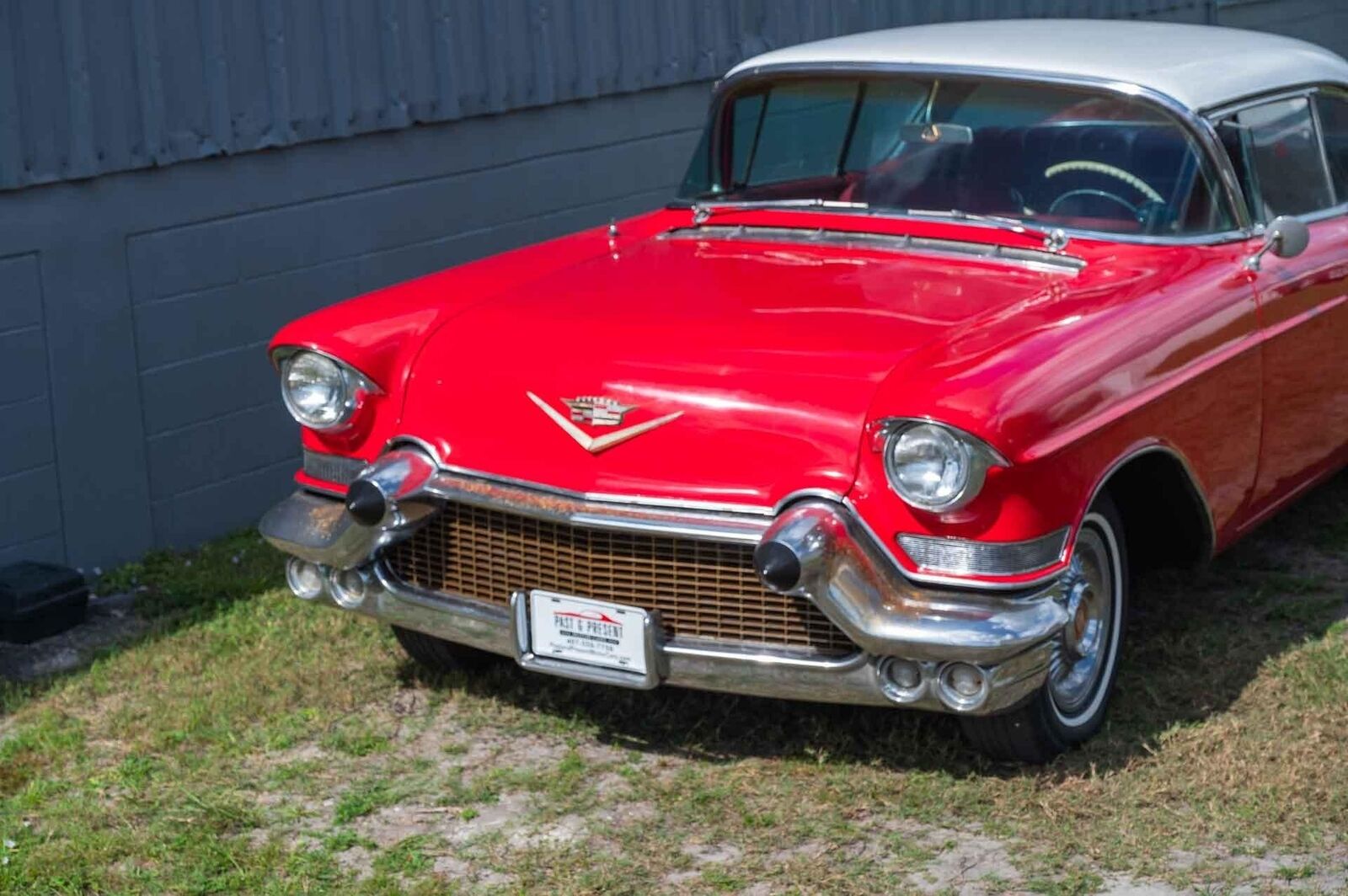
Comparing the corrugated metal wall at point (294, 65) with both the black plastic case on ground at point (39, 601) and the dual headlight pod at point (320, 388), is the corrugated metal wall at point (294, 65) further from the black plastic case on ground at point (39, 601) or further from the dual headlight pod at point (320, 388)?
the dual headlight pod at point (320, 388)

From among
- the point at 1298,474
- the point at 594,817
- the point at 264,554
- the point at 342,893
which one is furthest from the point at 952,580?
the point at 264,554

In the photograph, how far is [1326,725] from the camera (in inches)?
168

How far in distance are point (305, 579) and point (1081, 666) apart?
72.8 inches

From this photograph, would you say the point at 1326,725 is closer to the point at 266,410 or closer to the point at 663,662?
the point at 663,662

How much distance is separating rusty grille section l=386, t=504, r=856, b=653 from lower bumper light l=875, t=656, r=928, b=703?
9 cm

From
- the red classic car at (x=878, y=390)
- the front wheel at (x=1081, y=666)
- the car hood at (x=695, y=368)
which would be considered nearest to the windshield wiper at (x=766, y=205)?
the red classic car at (x=878, y=390)

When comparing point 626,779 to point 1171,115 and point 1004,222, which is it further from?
point 1171,115

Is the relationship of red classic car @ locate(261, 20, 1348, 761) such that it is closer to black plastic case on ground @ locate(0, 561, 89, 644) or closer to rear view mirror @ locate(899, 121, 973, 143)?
rear view mirror @ locate(899, 121, 973, 143)

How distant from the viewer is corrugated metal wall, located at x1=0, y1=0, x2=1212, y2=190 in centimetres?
553

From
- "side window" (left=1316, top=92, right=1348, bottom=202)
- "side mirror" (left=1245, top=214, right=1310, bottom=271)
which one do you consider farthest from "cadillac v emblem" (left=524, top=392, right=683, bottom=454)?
"side window" (left=1316, top=92, right=1348, bottom=202)

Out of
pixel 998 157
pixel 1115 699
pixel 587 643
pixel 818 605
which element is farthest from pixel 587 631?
pixel 998 157

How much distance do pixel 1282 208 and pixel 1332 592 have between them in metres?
1.09

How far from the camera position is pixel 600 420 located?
4.02 m

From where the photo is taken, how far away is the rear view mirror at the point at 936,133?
16.1 feet
